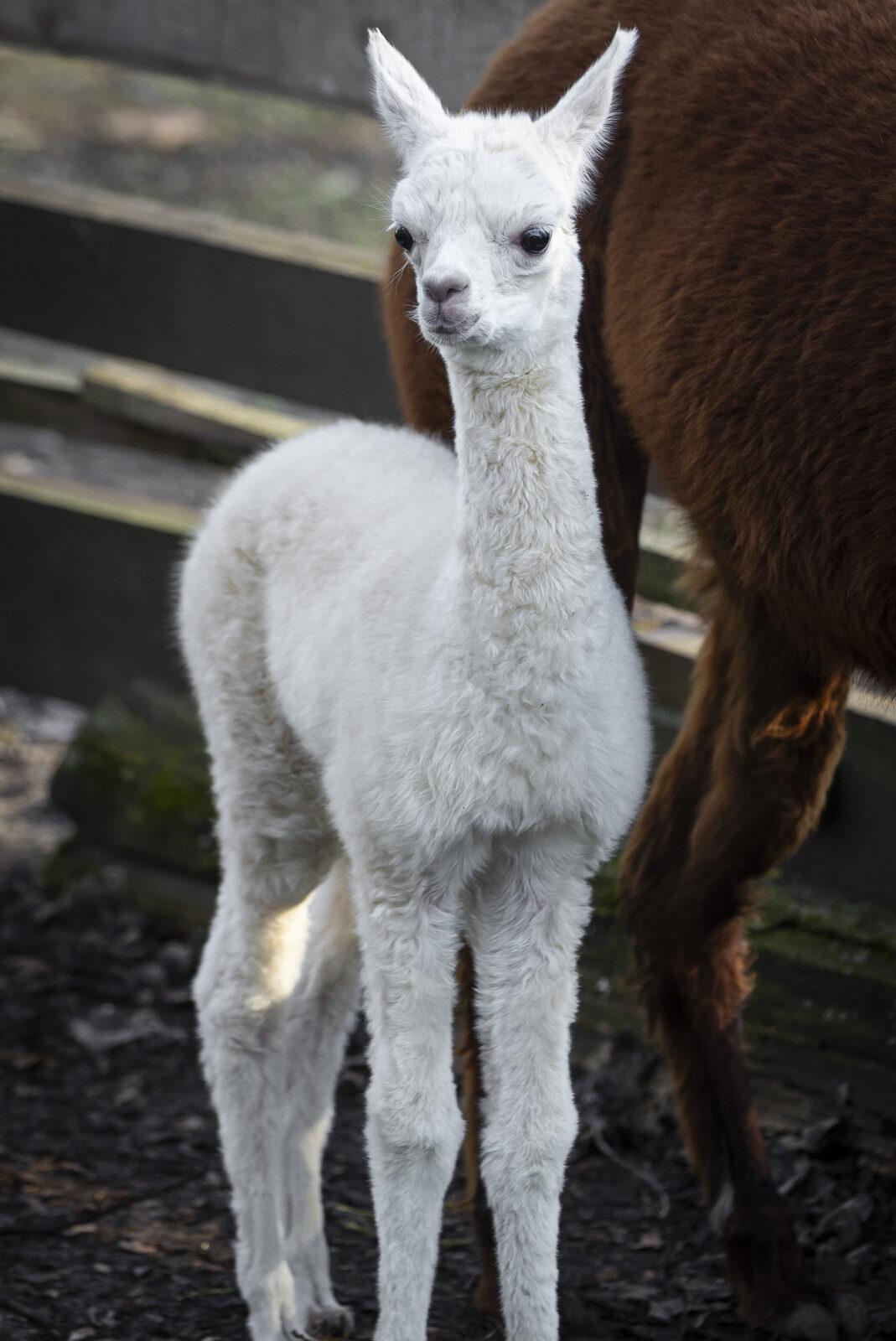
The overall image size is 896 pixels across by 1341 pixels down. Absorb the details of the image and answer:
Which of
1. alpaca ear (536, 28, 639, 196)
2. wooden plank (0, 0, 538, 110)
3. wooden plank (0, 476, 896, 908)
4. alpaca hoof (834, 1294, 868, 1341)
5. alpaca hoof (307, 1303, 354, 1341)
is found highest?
wooden plank (0, 0, 538, 110)

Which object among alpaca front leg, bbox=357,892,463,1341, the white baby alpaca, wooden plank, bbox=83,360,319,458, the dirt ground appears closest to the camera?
the white baby alpaca

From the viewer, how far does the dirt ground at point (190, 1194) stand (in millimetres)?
2959

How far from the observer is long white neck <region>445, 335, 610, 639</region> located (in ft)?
7.10

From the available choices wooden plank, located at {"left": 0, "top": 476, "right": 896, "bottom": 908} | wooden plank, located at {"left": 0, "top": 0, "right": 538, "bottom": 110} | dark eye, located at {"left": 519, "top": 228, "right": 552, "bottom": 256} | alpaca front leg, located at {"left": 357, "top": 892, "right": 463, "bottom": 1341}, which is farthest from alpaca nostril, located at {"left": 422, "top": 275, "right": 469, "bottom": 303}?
wooden plank, located at {"left": 0, "top": 476, "right": 896, "bottom": 908}

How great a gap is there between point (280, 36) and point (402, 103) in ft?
7.20

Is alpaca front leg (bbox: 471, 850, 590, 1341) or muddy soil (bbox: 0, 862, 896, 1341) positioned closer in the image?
alpaca front leg (bbox: 471, 850, 590, 1341)

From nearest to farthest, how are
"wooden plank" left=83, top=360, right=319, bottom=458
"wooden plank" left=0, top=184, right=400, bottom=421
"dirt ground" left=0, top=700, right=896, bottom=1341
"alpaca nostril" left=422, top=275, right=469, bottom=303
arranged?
"alpaca nostril" left=422, top=275, right=469, bottom=303 → "dirt ground" left=0, top=700, right=896, bottom=1341 → "wooden plank" left=0, top=184, right=400, bottom=421 → "wooden plank" left=83, top=360, right=319, bottom=458

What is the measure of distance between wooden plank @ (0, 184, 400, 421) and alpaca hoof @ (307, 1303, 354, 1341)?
93.5 inches

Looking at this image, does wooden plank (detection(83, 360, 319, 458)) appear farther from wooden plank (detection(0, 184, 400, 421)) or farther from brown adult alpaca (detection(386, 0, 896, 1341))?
brown adult alpaca (detection(386, 0, 896, 1341))

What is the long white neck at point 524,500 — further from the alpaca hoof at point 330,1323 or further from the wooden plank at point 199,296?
the wooden plank at point 199,296

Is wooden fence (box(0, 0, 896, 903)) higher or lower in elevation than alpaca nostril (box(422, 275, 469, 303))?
higher

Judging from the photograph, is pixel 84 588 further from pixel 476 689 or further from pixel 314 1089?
pixel 476 689

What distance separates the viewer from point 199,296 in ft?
14.9

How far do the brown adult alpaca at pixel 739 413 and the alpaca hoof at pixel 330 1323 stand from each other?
0.89ft
